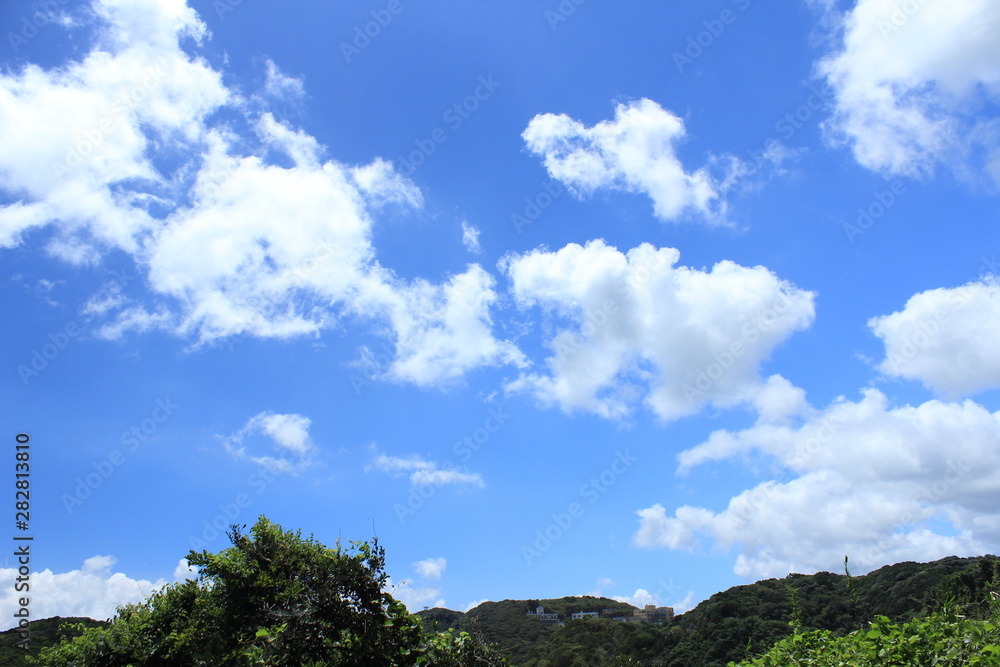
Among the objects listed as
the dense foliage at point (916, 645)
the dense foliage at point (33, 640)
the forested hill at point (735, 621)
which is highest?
the dense foliage at point (33, 640)

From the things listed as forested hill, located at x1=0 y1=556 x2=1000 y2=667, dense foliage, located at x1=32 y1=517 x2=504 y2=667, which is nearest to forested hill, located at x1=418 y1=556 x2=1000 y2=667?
forested hill, located at x1=0 y1=556 x2=1000 y2=667

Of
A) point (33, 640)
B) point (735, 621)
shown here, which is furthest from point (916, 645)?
point (735, 621)

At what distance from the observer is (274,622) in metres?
8.49

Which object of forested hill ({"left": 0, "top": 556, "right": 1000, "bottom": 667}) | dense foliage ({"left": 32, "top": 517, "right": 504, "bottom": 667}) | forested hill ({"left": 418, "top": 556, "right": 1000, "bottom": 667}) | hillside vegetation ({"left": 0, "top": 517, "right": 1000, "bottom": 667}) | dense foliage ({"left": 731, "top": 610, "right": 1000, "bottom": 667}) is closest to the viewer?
dense foliage ({"left": 731, "top": 610, "right": 1000, "bottom": 667})

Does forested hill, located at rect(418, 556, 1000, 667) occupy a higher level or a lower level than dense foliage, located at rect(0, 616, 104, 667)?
lower

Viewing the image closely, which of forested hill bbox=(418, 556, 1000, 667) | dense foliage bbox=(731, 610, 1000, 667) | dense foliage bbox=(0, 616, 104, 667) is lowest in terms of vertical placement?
forested hill bbox=(418, 556, 1000, 667)

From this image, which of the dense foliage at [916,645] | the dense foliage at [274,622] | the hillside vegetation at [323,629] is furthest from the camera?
the dense foliage at [274,622]

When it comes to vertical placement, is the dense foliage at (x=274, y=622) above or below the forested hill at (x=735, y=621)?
above

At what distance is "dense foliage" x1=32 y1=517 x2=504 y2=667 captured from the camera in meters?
8.07

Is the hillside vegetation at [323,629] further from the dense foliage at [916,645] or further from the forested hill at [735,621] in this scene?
the forested hill at [735,621]

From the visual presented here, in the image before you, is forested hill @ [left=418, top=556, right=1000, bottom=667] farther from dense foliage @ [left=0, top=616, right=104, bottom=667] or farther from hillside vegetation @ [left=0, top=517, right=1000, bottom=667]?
hillside vegetation @ [left=0, top=517, right=1000, bottom=667]

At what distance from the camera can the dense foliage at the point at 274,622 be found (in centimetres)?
807

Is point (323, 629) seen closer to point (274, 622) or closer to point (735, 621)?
point (274, 622)

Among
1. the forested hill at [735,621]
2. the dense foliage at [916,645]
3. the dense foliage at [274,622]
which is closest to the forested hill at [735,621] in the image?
the forested hill at [735,621]
